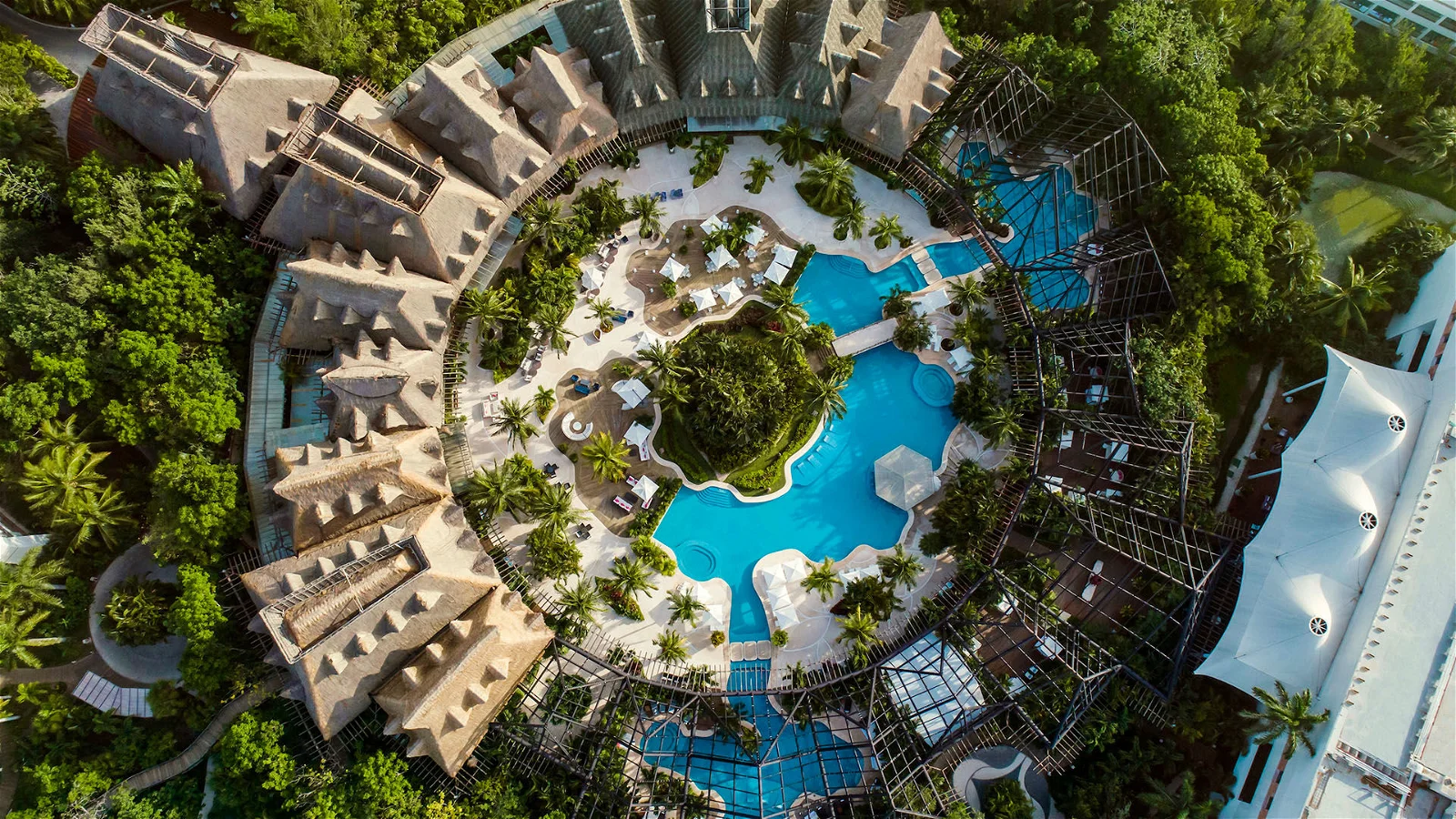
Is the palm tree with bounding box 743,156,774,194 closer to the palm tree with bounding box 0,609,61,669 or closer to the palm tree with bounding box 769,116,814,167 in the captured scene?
the palm tree with bounding box 769,116,814,167

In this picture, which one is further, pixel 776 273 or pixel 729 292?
pixel 729 292

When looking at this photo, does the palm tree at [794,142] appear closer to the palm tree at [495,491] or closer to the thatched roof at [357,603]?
the palm tree at [495,491]

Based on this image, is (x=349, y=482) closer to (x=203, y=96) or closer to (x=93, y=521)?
(x=93, y=521)

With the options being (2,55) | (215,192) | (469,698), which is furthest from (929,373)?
(2,55)

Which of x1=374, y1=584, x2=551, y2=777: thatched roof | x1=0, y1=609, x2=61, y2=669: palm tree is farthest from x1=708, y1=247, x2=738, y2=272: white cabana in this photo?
x1=0, y1=609, x2=61, y2=669: palm tree

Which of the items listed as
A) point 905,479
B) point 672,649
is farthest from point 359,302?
point 905,479

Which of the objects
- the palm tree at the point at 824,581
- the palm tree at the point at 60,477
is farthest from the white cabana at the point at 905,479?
the palm tree at the point at 60,477

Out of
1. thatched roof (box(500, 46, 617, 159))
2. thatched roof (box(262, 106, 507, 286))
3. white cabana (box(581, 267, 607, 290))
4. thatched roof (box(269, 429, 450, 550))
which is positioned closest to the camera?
thatched roof (box(269, 429, 450, 550))
